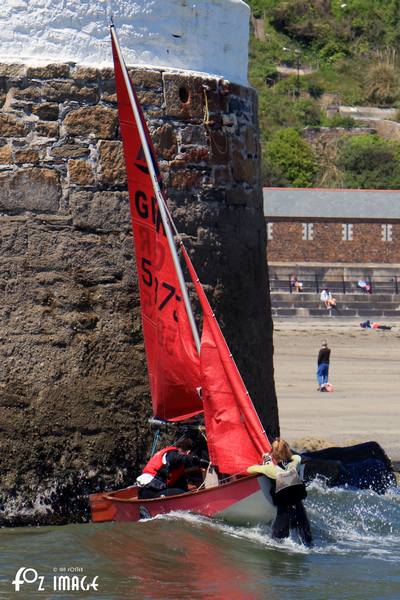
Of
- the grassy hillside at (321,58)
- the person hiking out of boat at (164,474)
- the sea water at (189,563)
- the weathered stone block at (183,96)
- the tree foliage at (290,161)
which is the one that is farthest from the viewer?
the grassy hillside at (321,58)

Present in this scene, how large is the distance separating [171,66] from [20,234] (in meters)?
1.75

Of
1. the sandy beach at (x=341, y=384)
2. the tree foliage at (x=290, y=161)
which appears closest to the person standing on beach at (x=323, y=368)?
the sandy beach at (x=341, y=384)

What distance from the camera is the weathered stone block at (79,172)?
10398 millimetres

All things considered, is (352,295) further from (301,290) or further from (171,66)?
(171,66)

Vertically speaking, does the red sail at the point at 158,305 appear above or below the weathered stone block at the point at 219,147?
below

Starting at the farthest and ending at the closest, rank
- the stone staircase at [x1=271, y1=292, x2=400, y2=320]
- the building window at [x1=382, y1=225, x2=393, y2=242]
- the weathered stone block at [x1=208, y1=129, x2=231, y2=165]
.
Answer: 1. the building window at [x1=382, y1=225, x2=393, y2=242]
2. the stone staircase at [x1=271, y1=292, x2=400, y2=320]
3. the weathered stone block at [x1=208, y1=129, x2=231, y2=165]

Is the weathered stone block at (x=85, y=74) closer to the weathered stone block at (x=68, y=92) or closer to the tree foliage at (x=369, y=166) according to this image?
the weathered stone block at (x=68, y=92)

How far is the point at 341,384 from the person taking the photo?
26.2 m

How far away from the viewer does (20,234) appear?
1029 centimetres

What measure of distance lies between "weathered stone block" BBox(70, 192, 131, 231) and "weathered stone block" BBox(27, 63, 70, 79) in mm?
855

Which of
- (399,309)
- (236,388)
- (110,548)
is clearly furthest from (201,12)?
(399,309)

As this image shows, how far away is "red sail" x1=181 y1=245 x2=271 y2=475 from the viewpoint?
→ 10.0 meters

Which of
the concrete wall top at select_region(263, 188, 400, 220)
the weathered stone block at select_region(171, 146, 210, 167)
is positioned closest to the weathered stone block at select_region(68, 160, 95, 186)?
the weathered stone block at select_region(171, 146, 210, 167)

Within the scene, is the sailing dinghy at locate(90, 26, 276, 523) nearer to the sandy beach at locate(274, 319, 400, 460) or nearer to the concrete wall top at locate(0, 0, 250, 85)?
the concrete wall top at locate(0, 0, 250, 85)
